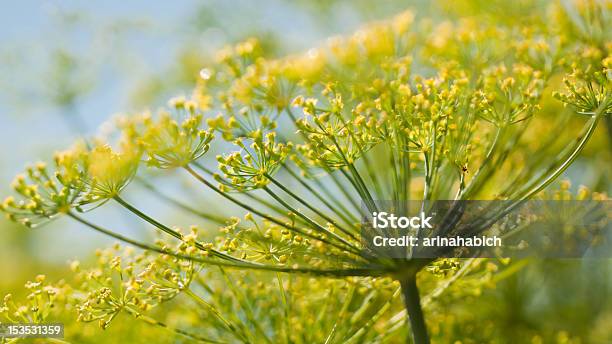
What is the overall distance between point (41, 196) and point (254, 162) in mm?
1199

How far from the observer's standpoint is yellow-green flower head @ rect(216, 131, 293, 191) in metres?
3.56

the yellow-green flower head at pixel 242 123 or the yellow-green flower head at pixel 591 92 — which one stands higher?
the yellow-green flower head at pixel 591 92

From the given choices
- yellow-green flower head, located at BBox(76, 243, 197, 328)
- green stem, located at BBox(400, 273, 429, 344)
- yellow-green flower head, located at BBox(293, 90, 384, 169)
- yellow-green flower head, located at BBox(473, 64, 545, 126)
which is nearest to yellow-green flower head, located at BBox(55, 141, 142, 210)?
yellow-green flower head, located at BBox(76, 243, 197, 328)

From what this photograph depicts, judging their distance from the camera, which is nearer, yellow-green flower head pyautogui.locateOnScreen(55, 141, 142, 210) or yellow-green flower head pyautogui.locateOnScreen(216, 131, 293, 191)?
yellow-green flower head pyautogui.locateOnScreen(55, 141, 142, 210)

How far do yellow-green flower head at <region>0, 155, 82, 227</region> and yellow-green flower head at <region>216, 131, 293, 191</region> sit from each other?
33.4 inches

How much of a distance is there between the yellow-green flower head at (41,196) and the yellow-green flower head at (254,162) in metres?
0.85

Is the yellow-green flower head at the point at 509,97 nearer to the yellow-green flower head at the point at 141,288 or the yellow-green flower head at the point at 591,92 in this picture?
the yellow-green flower head at the point at 591,92

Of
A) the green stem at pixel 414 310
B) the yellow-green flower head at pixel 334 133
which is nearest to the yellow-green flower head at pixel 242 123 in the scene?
the yellow-green flower head at pixel 334 133

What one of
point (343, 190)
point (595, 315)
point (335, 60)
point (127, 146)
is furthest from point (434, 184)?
point (595, 315)

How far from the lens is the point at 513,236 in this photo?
4.14 metres

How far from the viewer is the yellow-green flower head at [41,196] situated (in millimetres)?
3297

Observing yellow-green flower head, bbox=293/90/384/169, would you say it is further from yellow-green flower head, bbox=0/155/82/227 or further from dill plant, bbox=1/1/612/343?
yellow-green flower head, bbox=0/155/82/227

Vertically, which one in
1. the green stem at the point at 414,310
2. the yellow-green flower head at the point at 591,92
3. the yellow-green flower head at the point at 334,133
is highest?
the yellow-green flower head at the point at 591,92

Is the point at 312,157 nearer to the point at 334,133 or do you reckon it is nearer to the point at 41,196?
the point at 334,133
